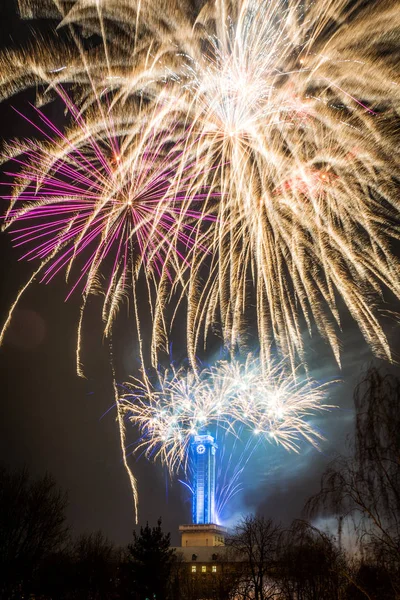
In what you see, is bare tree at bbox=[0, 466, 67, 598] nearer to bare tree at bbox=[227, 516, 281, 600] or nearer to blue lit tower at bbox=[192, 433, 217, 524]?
bare tree at bbox=[227, 516, 281, 600]

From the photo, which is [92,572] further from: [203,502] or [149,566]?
[203,502]

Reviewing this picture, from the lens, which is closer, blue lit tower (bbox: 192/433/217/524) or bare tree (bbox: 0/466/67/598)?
bare tree (bbox: 0/466/67/598)

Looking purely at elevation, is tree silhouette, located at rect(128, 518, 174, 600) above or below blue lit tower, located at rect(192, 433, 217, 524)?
below

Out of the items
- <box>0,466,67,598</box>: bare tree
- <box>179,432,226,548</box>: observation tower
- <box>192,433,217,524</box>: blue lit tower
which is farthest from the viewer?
<box>192,433,217,524</box>: blue lit tower

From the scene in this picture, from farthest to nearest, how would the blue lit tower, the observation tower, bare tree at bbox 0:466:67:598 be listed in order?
the blue lit tower, the observation tower, bare tree at bbox 0:466:67:598

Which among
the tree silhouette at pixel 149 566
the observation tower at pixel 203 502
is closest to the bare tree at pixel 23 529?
the tree silhouette at pixel 149 566

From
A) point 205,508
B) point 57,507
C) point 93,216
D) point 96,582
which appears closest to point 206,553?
point 205,508

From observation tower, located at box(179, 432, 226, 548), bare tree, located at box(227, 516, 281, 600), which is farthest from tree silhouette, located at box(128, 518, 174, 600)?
observation tower, located at box(179, 432, 226, 548)

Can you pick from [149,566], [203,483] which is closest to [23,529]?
[149,566]

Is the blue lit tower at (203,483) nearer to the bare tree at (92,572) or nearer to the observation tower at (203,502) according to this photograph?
the observation tower at (203,502)
